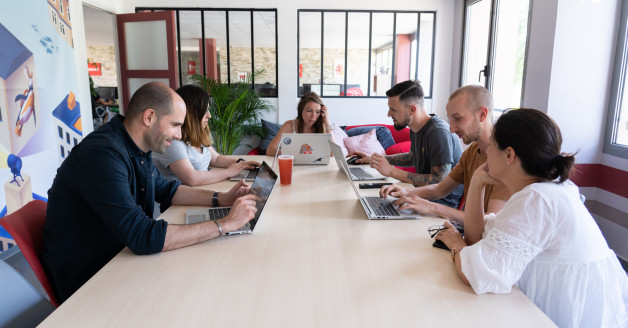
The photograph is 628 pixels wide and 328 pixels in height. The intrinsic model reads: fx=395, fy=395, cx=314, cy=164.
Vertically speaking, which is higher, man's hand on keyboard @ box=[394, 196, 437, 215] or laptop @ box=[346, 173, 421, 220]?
man's hand on keyboard @ box=[394, 196, 437, 215]

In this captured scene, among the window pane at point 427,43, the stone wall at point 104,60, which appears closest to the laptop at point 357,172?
the window pane at point 427,43

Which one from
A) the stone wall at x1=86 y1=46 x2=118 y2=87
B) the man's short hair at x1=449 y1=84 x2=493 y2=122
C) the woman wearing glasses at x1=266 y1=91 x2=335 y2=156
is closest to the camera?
the man's short hair at x1=449 y1=84 x2=493 y2=122

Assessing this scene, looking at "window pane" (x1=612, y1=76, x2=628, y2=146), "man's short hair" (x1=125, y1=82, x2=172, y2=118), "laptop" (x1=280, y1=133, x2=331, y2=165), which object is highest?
"man's short hair" (x1=125, y1=82, x2=172, y2=118)

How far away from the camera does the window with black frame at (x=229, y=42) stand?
5.59 meters

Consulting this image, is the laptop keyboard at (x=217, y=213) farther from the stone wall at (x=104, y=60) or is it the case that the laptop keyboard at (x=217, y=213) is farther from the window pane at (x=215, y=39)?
the stone wall at (x=104, y=60)

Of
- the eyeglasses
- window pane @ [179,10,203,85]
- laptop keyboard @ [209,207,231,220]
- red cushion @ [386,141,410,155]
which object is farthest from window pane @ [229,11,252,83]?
the eyeglasses

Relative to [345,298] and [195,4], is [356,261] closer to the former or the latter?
[345,298]

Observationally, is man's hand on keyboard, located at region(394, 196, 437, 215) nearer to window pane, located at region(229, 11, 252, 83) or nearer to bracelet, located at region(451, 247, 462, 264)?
bracelet, located at region(451, 247, 462, 264)

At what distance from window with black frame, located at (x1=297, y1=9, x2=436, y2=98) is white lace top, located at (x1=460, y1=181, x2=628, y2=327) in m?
4.77

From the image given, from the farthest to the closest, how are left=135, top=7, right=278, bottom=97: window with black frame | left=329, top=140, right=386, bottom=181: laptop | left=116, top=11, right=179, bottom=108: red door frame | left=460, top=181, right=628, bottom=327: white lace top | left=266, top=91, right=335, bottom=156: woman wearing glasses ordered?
left=135, top=7, right=278, bottom=97: window with black frame
left=116, top=11, right=179, bottom=108: red door frame
left=266, top=91, right=335, bottom=156: woman wearing glasses
left=329, top=140, right=386, bottom=181: laptop
left=460, top=181, right=628, bottom=327: white lace top

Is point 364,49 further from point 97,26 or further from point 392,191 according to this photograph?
point 392,191

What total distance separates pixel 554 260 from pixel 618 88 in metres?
2.62

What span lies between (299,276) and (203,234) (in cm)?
41

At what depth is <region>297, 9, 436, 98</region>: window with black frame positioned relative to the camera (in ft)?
18.6
